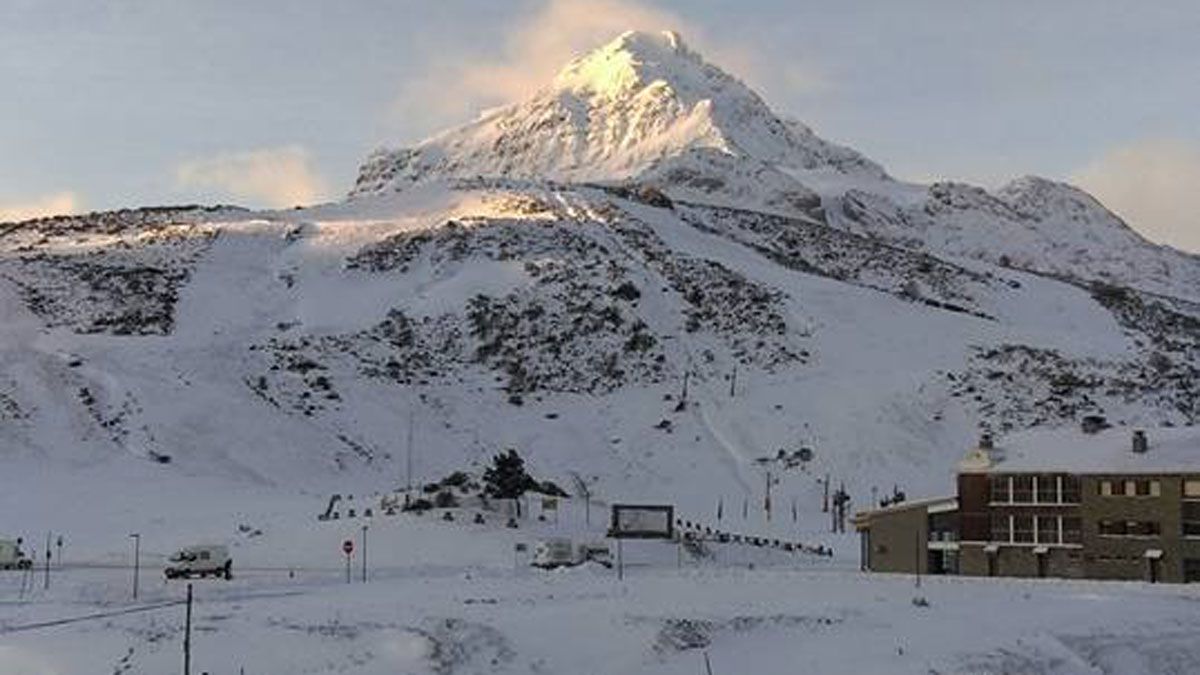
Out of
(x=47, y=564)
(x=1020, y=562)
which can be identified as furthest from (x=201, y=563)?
(x=1020, y=562)

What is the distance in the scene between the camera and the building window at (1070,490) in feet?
221

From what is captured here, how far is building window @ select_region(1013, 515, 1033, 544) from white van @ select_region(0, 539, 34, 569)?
41233 mm

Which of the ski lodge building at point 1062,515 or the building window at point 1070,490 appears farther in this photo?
the building window at point 1070,490

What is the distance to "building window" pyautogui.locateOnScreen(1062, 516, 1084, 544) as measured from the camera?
219 ft

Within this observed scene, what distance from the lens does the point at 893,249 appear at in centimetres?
19900

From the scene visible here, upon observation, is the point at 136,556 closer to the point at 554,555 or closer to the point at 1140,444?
the point at 554,555

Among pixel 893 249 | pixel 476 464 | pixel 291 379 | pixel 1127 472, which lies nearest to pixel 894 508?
pixel 1127 472

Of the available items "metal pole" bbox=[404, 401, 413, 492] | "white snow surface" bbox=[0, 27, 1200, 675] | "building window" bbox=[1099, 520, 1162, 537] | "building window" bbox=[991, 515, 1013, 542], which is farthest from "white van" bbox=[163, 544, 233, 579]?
"building window" bbox=[1099, 520, 1162, 537]

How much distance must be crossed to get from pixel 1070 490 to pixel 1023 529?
8.70 feet

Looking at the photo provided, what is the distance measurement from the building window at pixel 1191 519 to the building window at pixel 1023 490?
6.65 m

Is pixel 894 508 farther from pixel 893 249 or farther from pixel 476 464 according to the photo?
pixel 893 249

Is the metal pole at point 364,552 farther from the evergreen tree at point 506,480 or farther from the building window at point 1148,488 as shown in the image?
the building window at point 1148,488

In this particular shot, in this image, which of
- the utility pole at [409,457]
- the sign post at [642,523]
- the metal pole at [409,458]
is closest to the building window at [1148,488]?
the sign post at [642,523]

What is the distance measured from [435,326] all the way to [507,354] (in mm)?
8943
